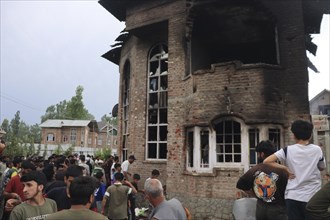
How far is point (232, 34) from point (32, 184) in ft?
32.9

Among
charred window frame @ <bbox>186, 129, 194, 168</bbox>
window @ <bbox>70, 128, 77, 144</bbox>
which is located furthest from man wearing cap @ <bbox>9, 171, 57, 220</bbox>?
window @ <bbox>70, 128, 77, 144</bbox>

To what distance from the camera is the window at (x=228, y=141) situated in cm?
977

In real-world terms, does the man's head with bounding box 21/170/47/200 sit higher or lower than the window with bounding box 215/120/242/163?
lower

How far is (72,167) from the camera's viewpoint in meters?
4.83

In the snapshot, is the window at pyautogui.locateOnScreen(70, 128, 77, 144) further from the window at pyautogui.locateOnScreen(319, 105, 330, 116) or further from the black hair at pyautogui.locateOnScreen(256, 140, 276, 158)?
the black hair at pyautogui.locateOnScreen(256, 140, 276, 158)

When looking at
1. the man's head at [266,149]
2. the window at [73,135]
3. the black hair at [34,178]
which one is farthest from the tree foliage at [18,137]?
the man's head at [266,149]

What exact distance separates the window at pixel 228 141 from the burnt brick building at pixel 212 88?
0.03 meters

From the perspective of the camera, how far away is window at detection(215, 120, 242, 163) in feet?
32.1

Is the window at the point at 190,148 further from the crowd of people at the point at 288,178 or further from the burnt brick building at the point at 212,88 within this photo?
the crowd of people at the point at 288,178

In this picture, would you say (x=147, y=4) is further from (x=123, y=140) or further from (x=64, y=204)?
(x=64, y=204)

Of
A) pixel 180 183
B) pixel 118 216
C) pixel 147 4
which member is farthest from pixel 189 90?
pixel 118 216

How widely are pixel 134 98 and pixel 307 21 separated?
7.72 meters

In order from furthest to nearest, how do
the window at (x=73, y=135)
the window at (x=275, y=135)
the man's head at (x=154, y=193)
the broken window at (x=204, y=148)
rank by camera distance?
the window at (x=73, y=135) → the broken window at (x=204, y=148) → the window at (x=275, y=135) → the man's head at (x=154, y=193)

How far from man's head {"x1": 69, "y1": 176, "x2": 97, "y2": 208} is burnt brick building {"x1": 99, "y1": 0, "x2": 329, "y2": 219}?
7.24m
